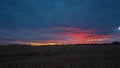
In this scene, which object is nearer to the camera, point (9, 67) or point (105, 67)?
point (105, 67)

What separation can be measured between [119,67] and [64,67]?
6.13m

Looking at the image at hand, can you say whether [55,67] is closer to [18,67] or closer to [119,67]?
[18,67]

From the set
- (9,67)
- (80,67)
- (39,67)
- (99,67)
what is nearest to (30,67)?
(39,67)

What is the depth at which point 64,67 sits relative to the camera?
68.7ft

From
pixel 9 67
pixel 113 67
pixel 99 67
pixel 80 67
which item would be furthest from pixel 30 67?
pixel 113 67

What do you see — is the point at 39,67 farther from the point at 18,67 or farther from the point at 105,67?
the point at 105,67

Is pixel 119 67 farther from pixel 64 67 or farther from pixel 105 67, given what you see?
pixel 64 67

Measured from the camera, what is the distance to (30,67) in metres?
21.2

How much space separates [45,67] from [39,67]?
0.71 meters

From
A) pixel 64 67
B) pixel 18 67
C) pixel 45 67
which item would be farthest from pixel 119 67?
pixel 18 67

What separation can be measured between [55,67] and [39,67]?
1852 millimetres

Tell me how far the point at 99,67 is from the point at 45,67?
240 inches

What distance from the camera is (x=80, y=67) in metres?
20.8

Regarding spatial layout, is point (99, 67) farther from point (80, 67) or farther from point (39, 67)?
point (39, 67)
